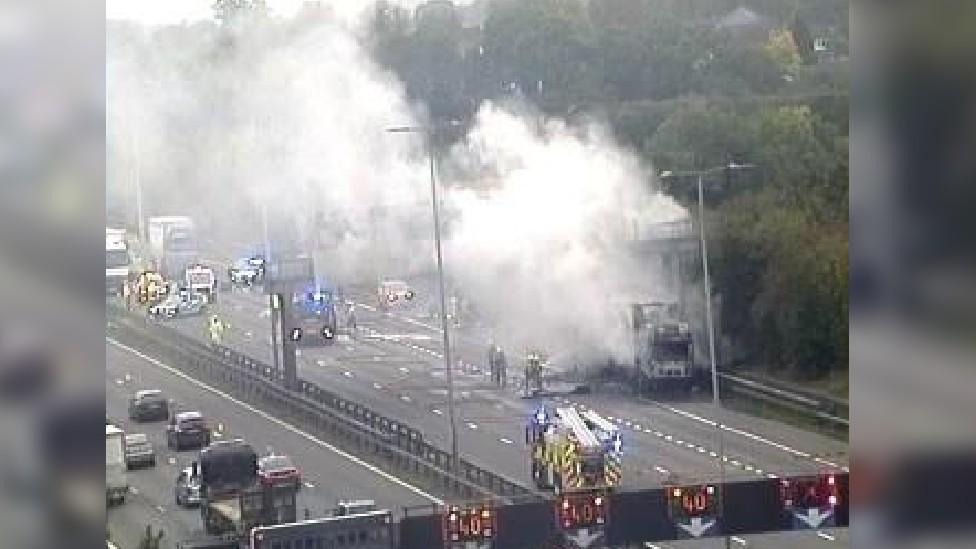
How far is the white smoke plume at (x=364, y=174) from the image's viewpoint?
136 inches

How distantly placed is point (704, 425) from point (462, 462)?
2.30ft

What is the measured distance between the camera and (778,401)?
13.2 ft

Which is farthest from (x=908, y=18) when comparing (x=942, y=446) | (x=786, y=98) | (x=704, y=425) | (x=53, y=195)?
(x=786, y=98)

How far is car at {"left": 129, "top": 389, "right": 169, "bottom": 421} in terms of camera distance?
10.8 ft

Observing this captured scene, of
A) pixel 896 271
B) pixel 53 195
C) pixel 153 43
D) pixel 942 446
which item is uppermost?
pixel 153 43

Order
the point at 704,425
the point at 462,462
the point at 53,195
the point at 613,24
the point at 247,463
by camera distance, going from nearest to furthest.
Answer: the point at 53,195
the point at 247,463
the point at 462,462
the point at 704,425
the point at 613,24

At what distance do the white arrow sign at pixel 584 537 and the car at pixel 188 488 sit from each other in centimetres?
86

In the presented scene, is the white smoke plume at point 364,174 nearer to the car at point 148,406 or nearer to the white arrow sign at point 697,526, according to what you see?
the car at point 148,406

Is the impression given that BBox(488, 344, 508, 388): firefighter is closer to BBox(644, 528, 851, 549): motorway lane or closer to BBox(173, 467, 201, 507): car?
BBox(644, 528, 851, 549): motorway lane

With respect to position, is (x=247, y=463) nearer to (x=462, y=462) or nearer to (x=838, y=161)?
(x=462, y=462)

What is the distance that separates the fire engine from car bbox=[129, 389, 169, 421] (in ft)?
3.08

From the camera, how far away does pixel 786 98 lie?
4.38m

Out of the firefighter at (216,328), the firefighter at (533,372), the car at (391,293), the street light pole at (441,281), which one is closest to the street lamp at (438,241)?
the street light pole at (441,281)

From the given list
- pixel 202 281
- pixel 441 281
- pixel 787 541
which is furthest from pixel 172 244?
pixel 787 541
